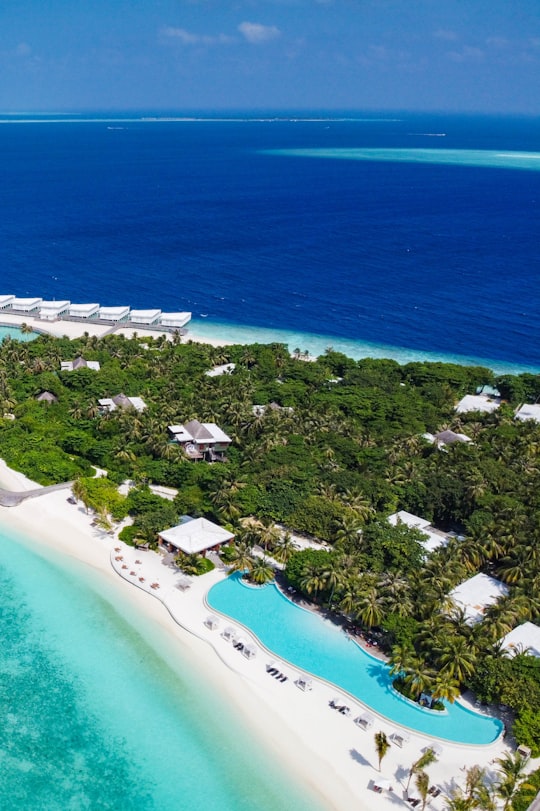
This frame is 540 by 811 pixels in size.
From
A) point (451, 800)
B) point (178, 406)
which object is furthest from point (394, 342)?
point (451, 800)

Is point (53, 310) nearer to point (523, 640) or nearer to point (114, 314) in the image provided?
point (114, 314)

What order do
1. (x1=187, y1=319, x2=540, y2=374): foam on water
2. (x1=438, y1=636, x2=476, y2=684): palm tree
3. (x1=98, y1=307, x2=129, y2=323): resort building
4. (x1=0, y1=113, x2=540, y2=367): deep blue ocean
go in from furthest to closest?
(x1=0, y1=113, x2=540, y2=367): deep blue ocean
(x1=98, y1=307, x2=129, y2=323): resort building
(x1=187, y1=319, x2=540, y2=374): foam on water
(x1=438, y1=636, x2=476, y2=684): palm tree

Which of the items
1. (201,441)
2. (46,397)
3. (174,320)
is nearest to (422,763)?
(201,441)

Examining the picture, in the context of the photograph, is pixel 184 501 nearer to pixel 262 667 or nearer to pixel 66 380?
pixel 262 667

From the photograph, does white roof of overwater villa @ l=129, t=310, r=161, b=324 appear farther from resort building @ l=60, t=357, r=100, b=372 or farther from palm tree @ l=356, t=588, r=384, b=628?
palm tree @ l=356, t=588, r=384, b=628

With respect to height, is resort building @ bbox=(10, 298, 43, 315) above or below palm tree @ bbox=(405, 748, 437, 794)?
above

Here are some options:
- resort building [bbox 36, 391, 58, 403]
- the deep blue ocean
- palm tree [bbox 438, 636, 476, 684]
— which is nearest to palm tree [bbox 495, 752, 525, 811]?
palm tree [bbox 438, 636, 476, 684]

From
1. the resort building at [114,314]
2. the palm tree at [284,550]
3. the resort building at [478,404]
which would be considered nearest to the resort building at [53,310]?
the resort building at [114,314]
